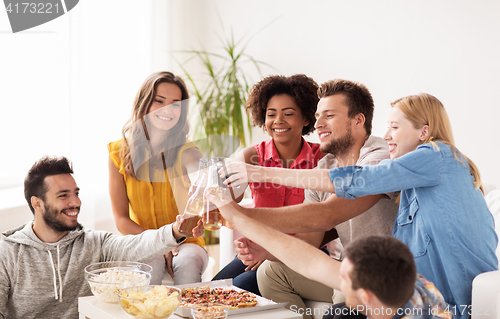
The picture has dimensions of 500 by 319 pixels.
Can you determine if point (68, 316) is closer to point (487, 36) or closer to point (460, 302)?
point (460, 302)

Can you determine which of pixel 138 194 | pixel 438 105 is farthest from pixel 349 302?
pixel 138 194

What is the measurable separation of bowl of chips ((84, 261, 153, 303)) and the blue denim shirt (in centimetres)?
73

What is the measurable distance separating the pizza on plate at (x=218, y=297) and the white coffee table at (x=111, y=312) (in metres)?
0.04

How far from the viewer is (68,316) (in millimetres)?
1856

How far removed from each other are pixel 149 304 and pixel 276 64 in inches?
114

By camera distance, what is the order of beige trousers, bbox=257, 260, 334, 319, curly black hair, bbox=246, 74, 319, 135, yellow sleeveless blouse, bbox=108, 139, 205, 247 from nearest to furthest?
1. beige trousers, bbox=257, 260, 334, 319
2. yellow sleeveless blouse, bbox=108, 139, 205, 247
3. curly black hair, bbox=246, 74, 319, 135

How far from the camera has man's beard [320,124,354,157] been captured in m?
2.06

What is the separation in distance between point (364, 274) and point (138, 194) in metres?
1.58

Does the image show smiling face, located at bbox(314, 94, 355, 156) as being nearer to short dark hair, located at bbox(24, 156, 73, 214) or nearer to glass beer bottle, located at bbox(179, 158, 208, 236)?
glass beer bottle, located at bbox(179, 158, 208, 236)

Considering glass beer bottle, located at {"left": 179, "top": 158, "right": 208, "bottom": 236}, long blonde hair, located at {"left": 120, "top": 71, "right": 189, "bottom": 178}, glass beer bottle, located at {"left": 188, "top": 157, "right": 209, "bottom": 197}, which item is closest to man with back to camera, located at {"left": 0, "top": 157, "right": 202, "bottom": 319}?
glass beer bottle, located at {"left": 179, "top": 158, "right": 208, "bottom": 236}

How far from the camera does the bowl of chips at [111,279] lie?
150 cm

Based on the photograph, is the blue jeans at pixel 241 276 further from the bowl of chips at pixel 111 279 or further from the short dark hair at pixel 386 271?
the short dark hair at pixel 386 271

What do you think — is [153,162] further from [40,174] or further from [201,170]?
[201,170]

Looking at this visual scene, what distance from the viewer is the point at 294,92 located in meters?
2.61
